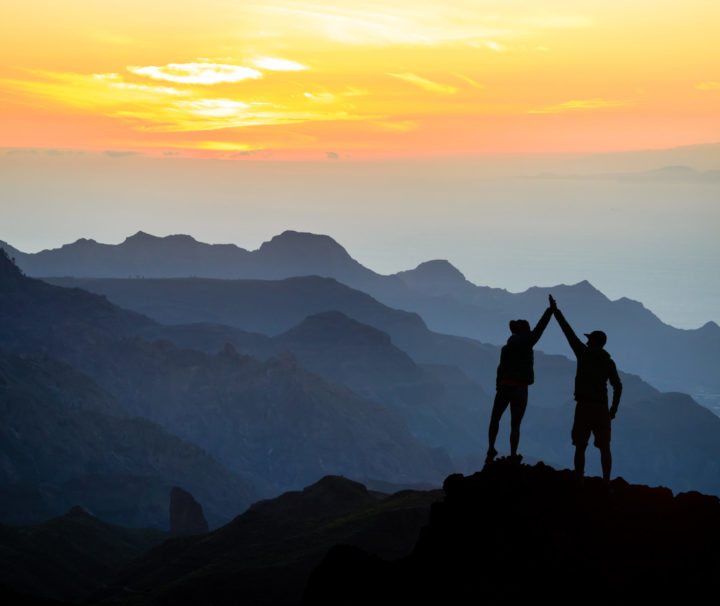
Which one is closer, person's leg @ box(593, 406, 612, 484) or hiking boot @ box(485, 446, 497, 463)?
person's leg @ box(593, 406, 612, 484)

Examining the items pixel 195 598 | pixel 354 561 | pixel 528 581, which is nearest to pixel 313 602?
pixel 354 561

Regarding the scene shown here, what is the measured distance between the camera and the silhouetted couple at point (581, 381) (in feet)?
93.4

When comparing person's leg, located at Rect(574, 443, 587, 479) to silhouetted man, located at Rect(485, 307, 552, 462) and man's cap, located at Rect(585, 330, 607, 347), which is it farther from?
man's cap, located at Rect(585, 330, 607, 347)

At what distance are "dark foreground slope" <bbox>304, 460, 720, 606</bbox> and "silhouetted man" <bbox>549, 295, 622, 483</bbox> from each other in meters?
1.88

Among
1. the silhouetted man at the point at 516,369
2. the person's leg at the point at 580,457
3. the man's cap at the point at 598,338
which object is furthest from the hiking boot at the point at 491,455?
the man's cap at the point at 598,338

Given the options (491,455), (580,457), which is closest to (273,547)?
(491,455)

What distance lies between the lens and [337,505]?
6619 inches

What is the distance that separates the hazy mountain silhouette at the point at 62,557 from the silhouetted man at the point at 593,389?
123m

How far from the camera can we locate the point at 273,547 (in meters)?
140

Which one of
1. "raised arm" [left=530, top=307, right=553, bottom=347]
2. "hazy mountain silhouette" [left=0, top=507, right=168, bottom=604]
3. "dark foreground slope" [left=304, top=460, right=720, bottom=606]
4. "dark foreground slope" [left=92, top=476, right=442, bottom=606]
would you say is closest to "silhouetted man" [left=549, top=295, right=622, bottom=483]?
"raised arm" [left=530, top=307, right=553, bottom=347]

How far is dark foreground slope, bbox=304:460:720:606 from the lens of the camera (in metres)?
27.4

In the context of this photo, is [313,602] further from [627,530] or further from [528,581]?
[627,530]

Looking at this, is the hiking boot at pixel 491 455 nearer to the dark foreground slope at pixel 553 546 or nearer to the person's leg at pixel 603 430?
the dark foreground slope at pixel 553 546

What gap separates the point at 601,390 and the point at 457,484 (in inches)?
300
